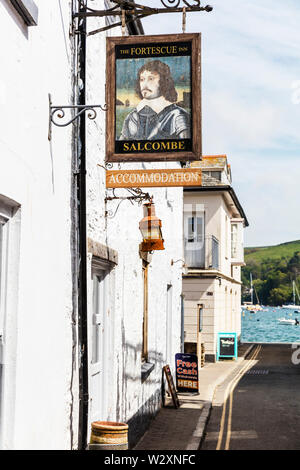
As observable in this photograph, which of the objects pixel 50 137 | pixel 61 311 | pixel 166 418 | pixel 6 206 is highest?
pixel 50 137

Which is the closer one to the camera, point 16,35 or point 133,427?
point 16,35

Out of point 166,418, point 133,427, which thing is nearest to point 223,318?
point 166,418

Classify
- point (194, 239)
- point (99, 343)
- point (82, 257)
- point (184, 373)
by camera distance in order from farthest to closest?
point (194, 239) → point (184, 373) → point (99, 343) → point (82, 257)

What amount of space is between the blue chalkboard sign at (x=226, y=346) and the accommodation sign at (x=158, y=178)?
1930cm

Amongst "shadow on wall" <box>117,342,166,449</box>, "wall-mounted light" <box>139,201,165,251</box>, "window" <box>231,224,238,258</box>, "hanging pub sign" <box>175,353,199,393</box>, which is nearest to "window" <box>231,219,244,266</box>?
"window" <box>231,224,238,258</box>

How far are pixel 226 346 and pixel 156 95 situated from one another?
20.7 metres

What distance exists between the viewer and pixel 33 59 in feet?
16.2

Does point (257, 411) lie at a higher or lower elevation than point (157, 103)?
lower

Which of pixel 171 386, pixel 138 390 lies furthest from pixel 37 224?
pixel 171 386

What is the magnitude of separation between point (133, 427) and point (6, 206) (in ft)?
19.3

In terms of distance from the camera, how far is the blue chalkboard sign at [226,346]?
25547 millimetres

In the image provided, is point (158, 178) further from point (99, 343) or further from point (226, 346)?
point (226, 346)

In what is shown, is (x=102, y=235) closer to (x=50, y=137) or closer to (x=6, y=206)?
(x=50, y=137)

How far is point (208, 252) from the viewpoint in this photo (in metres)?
25.8
